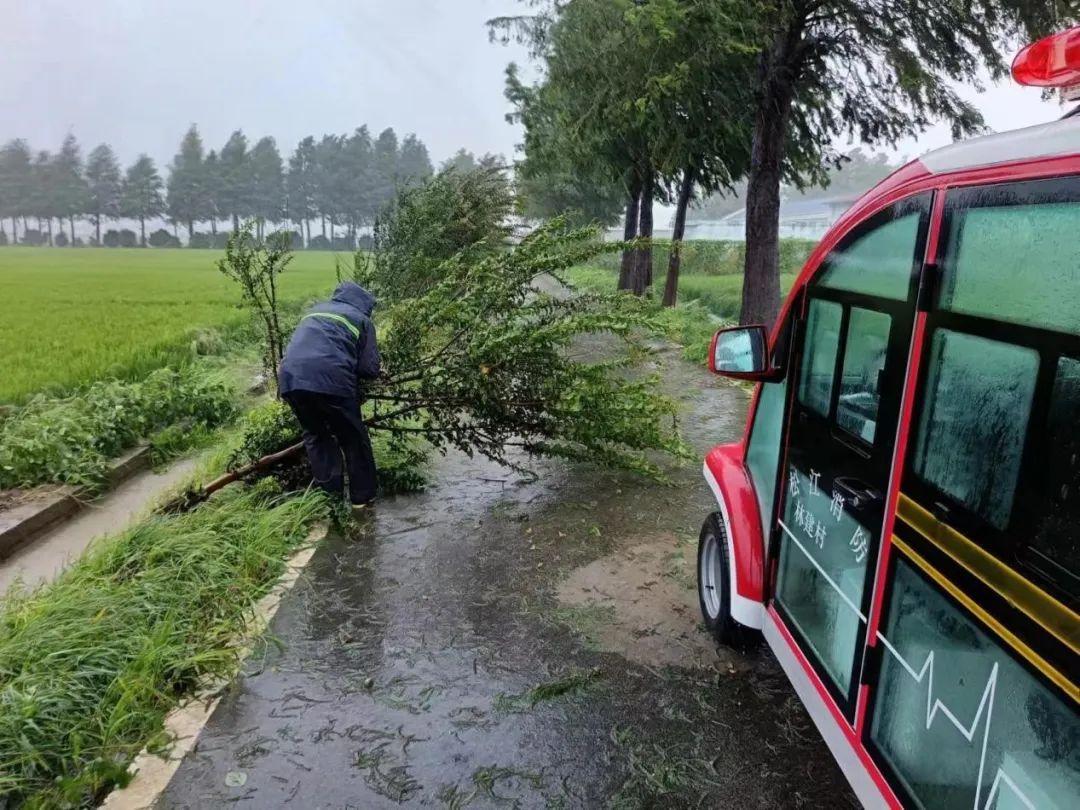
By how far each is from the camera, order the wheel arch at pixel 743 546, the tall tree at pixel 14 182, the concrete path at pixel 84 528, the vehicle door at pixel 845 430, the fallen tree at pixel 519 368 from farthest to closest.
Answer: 1. the tall tree at pixel 14 182
2. the fallen tree at pixel 519 368
3. the concrete path at pixel 84 528
4. the wheel arch at pixel 743 546
5. the vehicle door at pixel 845 430

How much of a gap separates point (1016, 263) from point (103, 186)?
98.2 metres

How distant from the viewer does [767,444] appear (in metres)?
3.15

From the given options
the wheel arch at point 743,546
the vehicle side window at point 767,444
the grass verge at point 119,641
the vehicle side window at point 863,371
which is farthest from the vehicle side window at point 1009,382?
the grass verge at point 119,641

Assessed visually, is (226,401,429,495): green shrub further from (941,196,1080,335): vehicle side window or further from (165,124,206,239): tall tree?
(165,124,206,239): tall tree

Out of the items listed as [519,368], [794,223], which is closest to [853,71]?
[519,368]

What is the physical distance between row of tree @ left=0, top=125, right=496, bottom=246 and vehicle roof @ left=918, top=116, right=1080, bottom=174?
71.5 m

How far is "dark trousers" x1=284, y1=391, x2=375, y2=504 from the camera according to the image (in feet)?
16.3

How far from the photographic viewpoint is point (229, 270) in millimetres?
6902

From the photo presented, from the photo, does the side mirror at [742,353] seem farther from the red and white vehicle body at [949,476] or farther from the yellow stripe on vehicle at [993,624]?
the yellow stripe on vehicle at [993,624]

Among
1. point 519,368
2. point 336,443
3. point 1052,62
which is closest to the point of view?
point 1052,62

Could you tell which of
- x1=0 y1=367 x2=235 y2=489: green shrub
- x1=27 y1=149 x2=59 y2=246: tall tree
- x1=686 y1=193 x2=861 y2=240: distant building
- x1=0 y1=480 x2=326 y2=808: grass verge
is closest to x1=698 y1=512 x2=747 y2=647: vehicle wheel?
x1=0 y1=480 x2=326 y2=808: grass verge

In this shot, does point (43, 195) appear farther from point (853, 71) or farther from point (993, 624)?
point (993, 624)

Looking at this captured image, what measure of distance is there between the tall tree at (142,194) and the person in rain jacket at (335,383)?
87389 millimetres

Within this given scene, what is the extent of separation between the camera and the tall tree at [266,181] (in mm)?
85125
